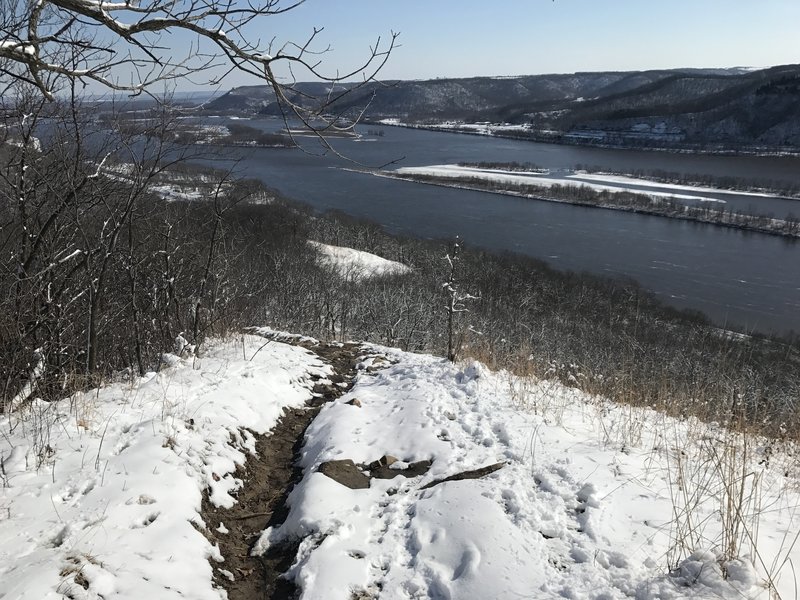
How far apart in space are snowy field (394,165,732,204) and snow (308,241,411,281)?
4411cm

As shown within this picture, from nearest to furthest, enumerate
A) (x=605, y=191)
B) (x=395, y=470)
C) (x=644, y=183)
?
(x=395, y=470) → (x=605, y=191) → (x=644, y=183)

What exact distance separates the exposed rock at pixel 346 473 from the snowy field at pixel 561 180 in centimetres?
8461

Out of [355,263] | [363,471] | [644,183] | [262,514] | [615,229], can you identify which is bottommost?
[355,263]

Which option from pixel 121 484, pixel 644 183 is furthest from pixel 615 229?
pixel 121 484

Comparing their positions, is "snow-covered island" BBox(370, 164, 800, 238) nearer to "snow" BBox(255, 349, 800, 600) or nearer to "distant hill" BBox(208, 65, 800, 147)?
"distant hill" BBox(208, 65, 800, 147)

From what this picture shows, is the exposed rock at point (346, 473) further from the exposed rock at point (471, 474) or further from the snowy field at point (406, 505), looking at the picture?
the exposed rock at point (471, 474)

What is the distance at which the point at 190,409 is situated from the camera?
4.54 metres

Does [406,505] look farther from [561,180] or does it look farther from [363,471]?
[561,180]

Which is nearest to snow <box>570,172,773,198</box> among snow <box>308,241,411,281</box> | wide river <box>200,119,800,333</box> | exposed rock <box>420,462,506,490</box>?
wide river <box>200,119,800,333</box>

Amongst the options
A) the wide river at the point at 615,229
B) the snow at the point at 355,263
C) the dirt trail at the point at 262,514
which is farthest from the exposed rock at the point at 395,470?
the snow at the point at 355,263

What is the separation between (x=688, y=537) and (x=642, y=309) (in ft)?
145

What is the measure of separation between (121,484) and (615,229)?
70.1m

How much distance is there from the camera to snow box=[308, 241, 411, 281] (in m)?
50.3

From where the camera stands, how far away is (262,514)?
12.4 ft
